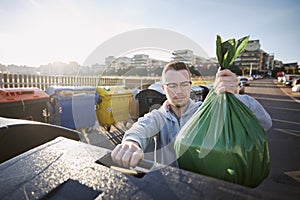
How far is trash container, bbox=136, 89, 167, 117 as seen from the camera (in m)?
4.32

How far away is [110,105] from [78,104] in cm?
83

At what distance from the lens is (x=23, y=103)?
3.53 meters

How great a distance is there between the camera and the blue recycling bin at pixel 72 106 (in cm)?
437

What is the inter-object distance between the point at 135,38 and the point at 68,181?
2.13 m

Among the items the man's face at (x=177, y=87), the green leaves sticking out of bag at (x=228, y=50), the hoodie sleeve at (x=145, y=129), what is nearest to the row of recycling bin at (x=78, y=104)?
the man's face at (x=177, y=87)

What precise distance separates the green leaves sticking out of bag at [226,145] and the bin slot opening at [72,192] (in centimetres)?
43

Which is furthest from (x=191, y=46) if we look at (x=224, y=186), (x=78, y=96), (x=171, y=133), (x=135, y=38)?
(x=78, y=96)

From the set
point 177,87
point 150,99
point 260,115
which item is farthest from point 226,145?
point 150,99

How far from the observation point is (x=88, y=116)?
479 cm

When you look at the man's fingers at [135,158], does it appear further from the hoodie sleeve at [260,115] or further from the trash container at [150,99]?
the trash container at [150,99]

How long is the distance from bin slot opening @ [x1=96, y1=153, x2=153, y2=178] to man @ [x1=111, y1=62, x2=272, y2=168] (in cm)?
7

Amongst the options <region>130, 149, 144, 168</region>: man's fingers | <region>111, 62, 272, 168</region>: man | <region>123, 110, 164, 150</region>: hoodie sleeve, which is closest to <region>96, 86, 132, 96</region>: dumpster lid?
<region>111, 62, 272, 168</region>: man

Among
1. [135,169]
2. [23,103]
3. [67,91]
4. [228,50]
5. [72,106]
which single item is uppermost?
[228,50]

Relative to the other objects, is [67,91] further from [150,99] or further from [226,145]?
[226,145]
